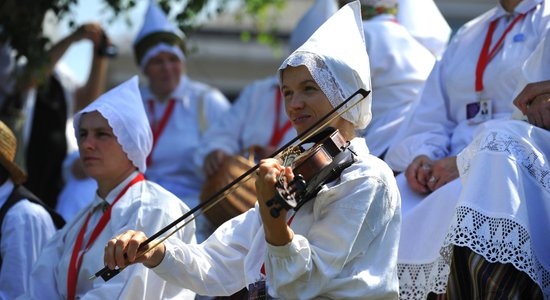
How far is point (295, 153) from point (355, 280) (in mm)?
673

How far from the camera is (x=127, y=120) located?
6402 millimetres

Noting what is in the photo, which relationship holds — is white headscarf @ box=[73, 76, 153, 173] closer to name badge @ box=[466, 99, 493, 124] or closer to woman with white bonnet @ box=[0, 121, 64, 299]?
woman with white bonnet @ box=[0, 121, 64, 299]

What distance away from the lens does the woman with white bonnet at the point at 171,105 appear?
9.15 meters

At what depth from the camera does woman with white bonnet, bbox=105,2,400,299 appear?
441 centimetres

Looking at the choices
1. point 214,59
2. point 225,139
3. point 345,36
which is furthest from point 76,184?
point 214,59

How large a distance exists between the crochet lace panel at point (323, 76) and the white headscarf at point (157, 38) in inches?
186

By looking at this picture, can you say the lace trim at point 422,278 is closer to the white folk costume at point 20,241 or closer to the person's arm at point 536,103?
the person's arm at point 536,103

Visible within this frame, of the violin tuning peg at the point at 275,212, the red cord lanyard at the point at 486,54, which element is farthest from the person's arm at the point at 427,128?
the violin tuning peg at the point at 275,212

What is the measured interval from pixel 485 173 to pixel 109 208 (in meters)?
2.12

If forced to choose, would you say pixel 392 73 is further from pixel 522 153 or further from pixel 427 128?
pixel 522 153

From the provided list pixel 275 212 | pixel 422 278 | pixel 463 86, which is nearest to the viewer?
pixel 275 212

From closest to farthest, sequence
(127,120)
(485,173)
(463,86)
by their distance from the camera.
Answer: (485,173), (127,120), (463,86)

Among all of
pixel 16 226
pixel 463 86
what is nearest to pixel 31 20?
pixel 16 226

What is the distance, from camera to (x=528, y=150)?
17.6ft
